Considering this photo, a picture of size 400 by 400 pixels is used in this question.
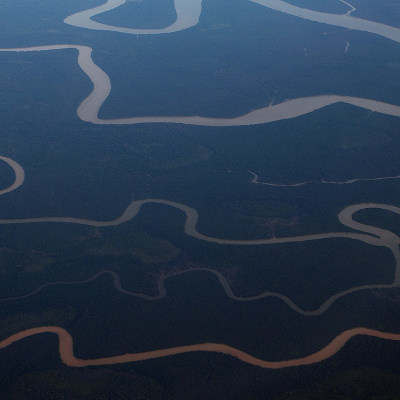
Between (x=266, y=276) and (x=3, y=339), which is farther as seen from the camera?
(x=266, y=276)

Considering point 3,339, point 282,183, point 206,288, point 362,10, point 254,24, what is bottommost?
point 3,339

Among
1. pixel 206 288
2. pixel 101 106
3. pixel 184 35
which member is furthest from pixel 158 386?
pixel 184 35

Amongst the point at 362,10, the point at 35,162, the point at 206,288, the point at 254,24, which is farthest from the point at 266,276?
the point at 362,10

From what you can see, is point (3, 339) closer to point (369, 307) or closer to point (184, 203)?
point (184, 203)

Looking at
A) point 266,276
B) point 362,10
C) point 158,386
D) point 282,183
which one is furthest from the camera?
point 362,10

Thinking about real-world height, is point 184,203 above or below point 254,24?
below

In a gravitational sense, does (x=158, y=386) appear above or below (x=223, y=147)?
below

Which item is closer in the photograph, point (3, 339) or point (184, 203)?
→ point (3, 339)

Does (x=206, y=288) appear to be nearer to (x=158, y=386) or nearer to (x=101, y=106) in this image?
(x=158, y=386)

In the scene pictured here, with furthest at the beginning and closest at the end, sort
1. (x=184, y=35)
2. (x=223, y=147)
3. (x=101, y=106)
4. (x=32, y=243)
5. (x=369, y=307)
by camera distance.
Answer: (x=184, y=35) → (x=101, y=106) → (x=223, y=147) → (x=32, y=243) → (x=369, y=307)
